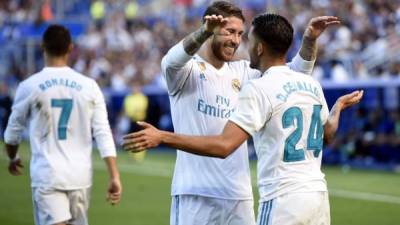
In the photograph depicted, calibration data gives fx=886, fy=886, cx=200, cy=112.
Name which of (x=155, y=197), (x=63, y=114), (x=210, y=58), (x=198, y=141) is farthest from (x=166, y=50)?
(x=198, y=141)

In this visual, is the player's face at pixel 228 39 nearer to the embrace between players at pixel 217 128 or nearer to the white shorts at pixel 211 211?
the embrace between players at pixel 217 128

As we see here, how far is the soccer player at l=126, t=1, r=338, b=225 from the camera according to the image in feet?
22.6

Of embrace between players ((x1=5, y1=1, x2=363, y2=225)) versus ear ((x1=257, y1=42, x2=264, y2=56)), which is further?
ear ((x1=257, y1=42, x2=264, y2=56))

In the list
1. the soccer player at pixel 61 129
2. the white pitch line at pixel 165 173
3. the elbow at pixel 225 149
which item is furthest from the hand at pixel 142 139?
the white pitch line at pixel 165 173

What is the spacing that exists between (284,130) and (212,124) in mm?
1215

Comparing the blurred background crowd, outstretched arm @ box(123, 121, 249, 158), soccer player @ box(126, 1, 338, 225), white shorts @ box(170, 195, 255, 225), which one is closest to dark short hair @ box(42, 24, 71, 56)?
soccer player @ box(126, 1, 338, 225)

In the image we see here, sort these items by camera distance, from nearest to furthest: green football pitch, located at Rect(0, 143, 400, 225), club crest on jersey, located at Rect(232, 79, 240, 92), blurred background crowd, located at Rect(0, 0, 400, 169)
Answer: club crest on jersey, located at Rect(232, 79, 240, 92)
green football pitch, located at Rect(0, 143, 400, 225)
blurred background crowd, located at Rect(0, 0, 400, 169)

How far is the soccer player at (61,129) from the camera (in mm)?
7762

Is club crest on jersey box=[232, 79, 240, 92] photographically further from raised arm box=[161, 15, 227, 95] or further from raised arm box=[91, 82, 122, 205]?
raised arm box=[91, 82, 122, 205]

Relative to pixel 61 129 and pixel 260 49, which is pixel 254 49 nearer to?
pixel 260 49

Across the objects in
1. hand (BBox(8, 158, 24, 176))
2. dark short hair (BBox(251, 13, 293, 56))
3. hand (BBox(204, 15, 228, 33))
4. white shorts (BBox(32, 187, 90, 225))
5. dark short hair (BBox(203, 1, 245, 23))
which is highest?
dark short hair (BBox(203, 1, 245, 23))

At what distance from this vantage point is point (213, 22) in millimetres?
6230

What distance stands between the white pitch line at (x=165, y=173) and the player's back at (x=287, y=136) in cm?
912

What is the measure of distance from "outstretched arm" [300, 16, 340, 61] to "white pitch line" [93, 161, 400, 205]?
8218 mm
